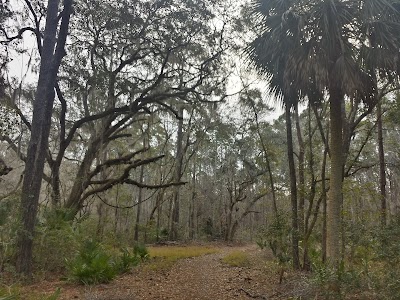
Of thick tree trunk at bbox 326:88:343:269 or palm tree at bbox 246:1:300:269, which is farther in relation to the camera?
palm tree at bbox 246:1:300:269

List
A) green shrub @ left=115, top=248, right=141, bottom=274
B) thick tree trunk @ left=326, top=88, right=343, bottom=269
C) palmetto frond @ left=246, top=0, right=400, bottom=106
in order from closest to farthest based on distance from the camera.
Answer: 1. palmetto frond @ left=246, top=0, right=400, bottom=106
2. thick tree trunk @ left=326, top=88, right=343, bottom=269
3. green shrub @ left=115, top=248, right=141, bottom=274

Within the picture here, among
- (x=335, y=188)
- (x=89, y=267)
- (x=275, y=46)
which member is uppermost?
(x=275, y=46)

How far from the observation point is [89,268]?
770 centimetres

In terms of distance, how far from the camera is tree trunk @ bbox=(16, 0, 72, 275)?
7.62 meters

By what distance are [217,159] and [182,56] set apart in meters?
18.7

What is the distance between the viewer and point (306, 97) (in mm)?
8023

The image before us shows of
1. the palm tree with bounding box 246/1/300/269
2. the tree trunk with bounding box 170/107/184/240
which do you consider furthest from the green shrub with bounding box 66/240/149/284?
the tree trunk with bounding box 170/107/184/240

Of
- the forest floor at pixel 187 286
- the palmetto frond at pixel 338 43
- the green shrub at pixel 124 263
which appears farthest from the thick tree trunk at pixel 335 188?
the green shrub at pixel 124 263

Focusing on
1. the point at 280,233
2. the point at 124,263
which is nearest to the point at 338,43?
the point at 280,233

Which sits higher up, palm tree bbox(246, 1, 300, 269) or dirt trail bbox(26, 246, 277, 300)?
palm tree bbox(246, 1, 300, 269)

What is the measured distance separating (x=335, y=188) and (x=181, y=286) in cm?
418

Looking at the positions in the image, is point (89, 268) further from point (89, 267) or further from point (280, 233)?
point (280, 233)

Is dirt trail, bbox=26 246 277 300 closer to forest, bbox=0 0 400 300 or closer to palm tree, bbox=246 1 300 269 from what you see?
forest, bbox=0 0 400 300

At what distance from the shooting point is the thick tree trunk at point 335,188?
6.50 meters
